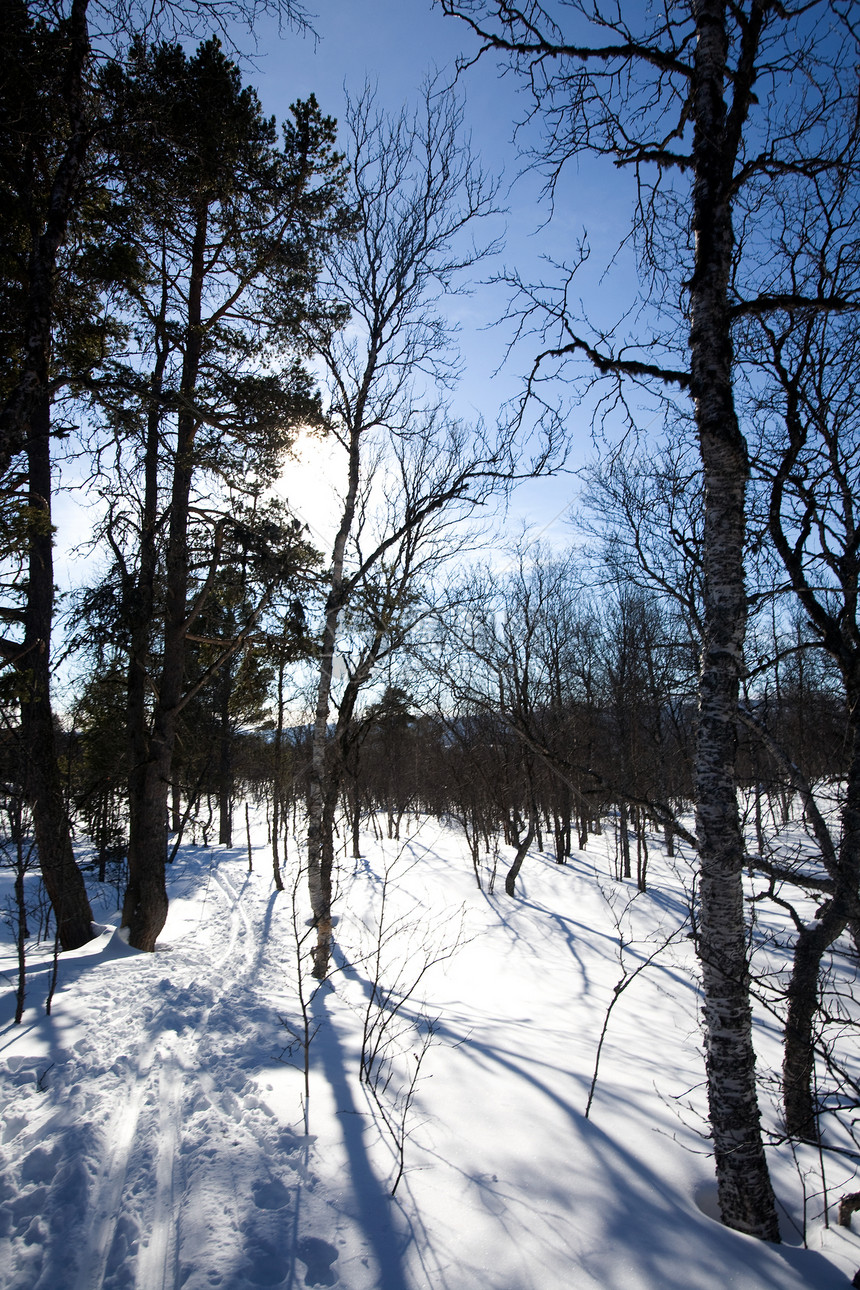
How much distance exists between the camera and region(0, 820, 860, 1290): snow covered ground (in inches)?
106

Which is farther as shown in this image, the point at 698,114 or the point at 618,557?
the point at 618,557

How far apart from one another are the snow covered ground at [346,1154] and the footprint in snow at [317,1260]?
12mm

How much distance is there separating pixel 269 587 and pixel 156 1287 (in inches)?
249

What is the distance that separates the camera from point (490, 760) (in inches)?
888

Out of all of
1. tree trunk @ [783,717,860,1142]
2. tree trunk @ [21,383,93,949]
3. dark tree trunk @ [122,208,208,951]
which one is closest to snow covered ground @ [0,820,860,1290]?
tree trunk @ [783,717,860,1142]

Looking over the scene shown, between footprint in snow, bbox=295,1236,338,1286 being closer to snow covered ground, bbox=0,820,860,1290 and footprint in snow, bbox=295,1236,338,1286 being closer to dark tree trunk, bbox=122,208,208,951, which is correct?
snow covered ground, bbox=0,820,860,1290

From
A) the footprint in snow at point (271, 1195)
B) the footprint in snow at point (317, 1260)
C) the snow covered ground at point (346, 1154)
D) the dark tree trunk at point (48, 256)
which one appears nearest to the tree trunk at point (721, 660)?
the snow covered ground at point (346, 1154)

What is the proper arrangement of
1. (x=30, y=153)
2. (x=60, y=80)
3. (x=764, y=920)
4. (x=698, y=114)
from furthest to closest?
(x=764, y=920) → (x=30, y=153) → (x=60, y=80) → (x=698, y=114)

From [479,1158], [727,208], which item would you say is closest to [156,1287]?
[479,1158]

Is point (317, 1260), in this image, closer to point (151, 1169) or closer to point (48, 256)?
point (151, 1169)

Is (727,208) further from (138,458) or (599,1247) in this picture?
(138,458)

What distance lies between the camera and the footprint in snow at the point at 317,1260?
254cm

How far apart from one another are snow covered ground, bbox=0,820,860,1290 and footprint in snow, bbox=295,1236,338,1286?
1 centimetres

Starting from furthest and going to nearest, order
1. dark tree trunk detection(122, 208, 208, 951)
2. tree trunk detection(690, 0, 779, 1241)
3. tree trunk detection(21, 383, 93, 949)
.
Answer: dark tree trunk detection(122, 208, 208, 951), tree trunk detection(21, 383, 93, 949), tree trunk detection(690, 0, 779, 1241)
